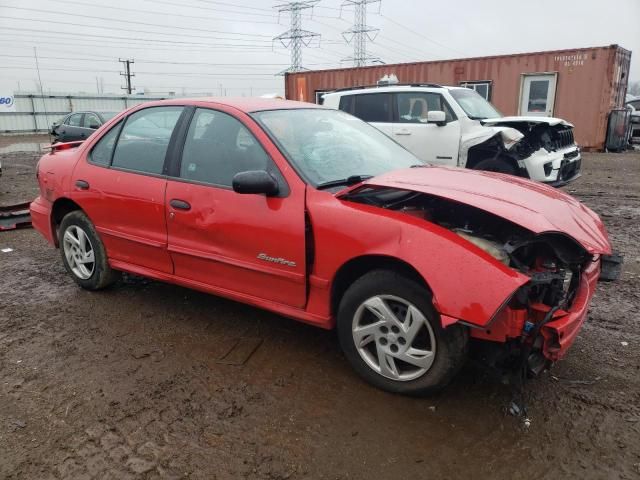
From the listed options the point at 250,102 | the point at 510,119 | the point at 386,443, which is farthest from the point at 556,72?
the point at 386,443

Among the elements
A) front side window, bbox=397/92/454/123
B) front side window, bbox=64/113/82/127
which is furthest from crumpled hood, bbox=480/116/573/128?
front side window, bbox=64/113/82/127

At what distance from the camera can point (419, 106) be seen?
26.9 ft

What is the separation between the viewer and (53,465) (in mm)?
2307

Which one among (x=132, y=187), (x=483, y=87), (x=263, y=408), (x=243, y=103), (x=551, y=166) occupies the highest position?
(x=483, y=87)

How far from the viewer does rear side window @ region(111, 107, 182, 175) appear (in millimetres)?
3674

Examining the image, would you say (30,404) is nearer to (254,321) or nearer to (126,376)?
(126,376)

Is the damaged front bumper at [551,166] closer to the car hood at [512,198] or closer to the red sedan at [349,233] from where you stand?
the red sedan at [349,233]

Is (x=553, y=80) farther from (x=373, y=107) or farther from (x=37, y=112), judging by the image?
(x=37, y=112)

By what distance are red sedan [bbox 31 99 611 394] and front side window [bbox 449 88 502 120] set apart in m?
4.52

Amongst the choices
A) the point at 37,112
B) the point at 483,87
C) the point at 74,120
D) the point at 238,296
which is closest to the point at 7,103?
the point at 37,112

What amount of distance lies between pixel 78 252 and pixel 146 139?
4.01ft

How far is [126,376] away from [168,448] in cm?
78

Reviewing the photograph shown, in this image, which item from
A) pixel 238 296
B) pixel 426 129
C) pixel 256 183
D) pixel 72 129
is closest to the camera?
pixel 256 183

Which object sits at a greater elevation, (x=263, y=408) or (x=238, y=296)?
(x=238, y=296)
